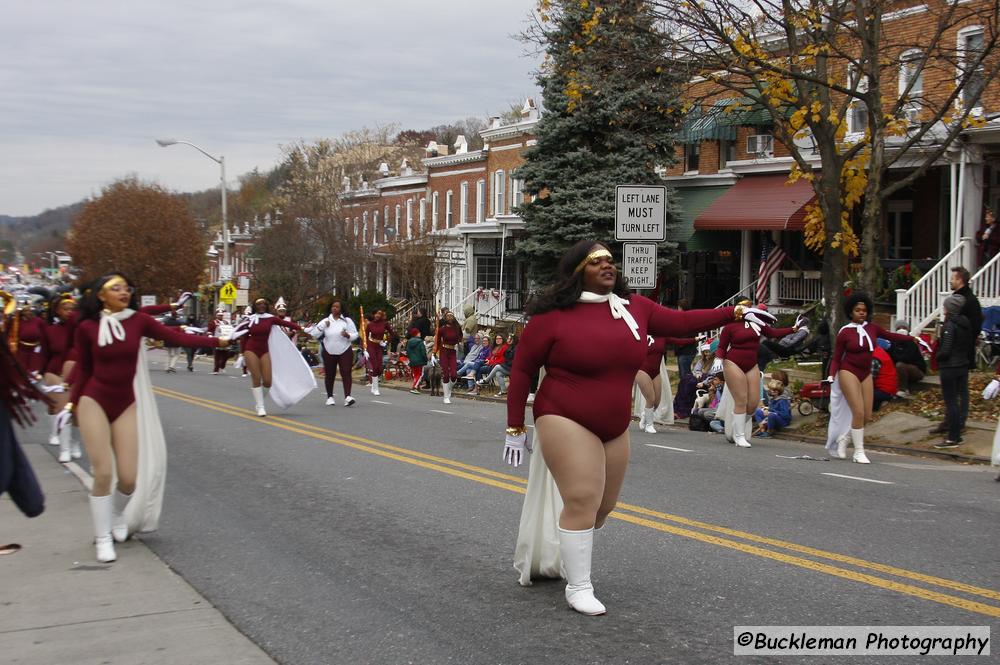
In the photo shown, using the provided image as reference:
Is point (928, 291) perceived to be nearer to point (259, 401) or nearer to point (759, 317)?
point (259, 401)

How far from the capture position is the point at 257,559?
7684mm

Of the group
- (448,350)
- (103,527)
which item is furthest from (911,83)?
(103,527)

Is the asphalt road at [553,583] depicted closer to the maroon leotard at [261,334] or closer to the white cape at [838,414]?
the white cape at [838,414]

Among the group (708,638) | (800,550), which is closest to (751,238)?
(800,550)

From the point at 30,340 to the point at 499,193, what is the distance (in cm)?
3021

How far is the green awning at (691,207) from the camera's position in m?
29.8

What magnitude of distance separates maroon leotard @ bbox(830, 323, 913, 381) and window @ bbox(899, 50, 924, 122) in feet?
18.8

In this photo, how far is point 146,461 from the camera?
8.02m

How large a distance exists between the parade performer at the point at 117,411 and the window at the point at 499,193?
35466 mm

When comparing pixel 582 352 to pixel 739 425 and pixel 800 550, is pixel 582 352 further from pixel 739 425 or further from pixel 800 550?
pixel 739 425

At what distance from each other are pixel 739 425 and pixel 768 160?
14.2 m

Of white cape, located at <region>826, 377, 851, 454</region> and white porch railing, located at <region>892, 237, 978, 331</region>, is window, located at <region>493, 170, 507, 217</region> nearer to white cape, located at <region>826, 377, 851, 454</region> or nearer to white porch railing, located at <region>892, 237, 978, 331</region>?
white porch railing, located at <region>892, 237, 978, 331</region>

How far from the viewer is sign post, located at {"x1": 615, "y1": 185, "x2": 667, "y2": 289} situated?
57.9 feet

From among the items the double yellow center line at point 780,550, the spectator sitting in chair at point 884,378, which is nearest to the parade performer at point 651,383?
the spectator sitting in chair at point 884,378
